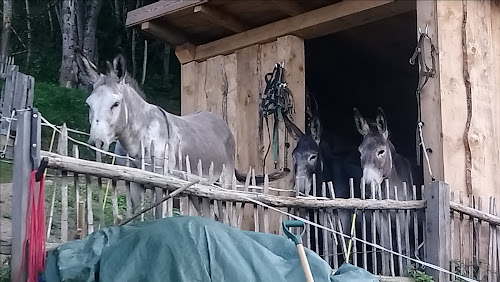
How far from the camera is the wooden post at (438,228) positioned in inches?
255

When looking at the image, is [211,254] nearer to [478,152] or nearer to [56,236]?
[56,236]

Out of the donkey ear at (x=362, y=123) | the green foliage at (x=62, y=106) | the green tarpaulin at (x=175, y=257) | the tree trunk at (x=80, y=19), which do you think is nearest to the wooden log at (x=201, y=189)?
the green tarpaulin at (x=175, y=257)

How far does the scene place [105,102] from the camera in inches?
234

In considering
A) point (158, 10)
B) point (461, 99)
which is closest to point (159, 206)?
point (461, 99)

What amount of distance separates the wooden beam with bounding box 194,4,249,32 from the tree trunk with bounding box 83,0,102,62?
979 centimetres

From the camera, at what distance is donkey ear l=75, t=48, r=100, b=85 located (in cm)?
588

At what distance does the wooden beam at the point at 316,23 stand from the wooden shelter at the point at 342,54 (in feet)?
0.04

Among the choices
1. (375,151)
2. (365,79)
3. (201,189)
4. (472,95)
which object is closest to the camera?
(201,189)

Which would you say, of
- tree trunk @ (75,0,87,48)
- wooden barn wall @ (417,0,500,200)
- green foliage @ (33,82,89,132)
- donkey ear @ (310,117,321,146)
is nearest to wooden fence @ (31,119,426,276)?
wooden barn wall @ (417,0,500,200)

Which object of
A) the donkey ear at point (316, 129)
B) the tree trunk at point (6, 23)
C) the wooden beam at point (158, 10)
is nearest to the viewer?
the wooden beam at point (158, 10)

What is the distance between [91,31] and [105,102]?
1326 cm

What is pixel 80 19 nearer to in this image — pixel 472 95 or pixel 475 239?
pixel 472 95

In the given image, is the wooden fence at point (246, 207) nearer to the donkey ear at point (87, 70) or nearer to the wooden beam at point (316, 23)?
the donkey ear at point (87, 70)

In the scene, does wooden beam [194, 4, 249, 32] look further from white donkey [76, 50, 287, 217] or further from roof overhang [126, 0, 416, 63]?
white donkey [76, 50, 287, 217]
